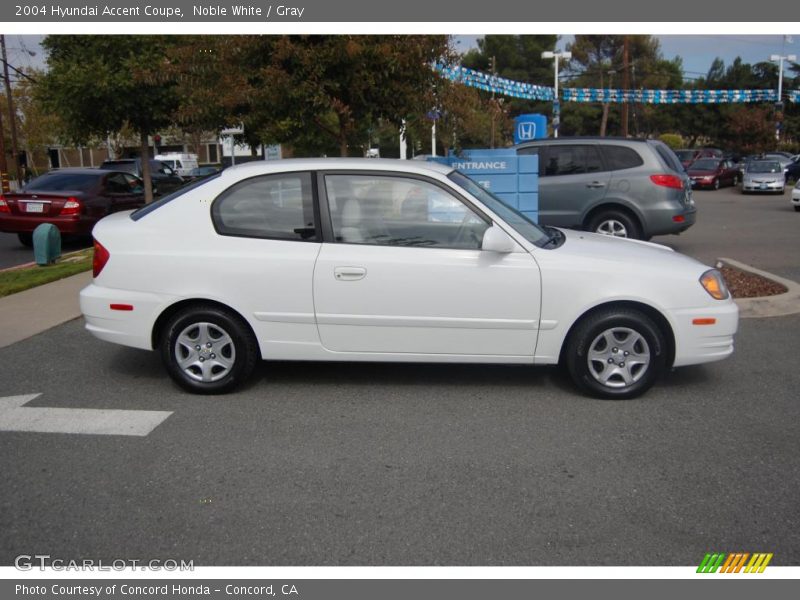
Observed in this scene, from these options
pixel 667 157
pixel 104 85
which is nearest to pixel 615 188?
pixel 667 157

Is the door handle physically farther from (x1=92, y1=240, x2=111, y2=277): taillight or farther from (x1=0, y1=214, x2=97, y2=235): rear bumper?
(x1=0, y1=214, x2=97, y2=235): rear bumper

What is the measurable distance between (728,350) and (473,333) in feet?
5.93

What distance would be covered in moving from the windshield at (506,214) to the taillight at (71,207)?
9550 millimetres

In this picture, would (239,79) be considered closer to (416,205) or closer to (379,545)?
(416,205)

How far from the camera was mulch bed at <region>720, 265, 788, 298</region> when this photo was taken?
777 centimetres

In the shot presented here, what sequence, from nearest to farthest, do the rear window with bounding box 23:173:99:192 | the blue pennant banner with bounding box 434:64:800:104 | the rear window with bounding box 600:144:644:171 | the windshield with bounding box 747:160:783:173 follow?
the rear window with bounding box 600:144:644:171, the rear window with bounding box 23:173:99:192, the blue pennant banner with bounding box 434:64:800:104, the windshield with bounding box 747:160:783:173

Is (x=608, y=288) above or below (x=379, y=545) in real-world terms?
above

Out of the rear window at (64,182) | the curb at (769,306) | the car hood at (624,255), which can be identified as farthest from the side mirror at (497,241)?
the rear window at (64,182)

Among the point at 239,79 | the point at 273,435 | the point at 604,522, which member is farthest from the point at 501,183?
the point at 604,522

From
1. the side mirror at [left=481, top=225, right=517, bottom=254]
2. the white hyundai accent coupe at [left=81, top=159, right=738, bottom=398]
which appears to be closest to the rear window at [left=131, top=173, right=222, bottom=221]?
the white hyundai accent coupe at [left=81, top=159, right=738, bottom=398]

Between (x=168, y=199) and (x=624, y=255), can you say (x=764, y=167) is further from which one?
(x=168, y=199)

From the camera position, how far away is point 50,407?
502cm

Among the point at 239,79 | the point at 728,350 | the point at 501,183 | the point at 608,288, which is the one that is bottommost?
the point at 728,350

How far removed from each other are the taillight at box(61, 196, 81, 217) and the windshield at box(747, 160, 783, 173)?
24.7 m
